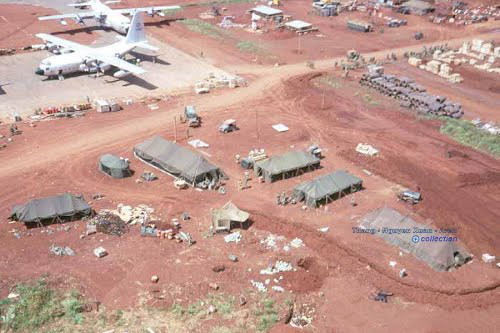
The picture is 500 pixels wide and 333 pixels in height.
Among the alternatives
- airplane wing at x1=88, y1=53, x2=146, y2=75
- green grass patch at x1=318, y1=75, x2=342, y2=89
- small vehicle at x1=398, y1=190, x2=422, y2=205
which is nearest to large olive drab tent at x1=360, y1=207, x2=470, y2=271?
small vehicle at x1=398, y1=190, x2=422, y2=205

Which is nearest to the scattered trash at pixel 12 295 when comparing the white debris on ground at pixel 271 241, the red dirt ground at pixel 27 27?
the white debris on ground at pixel 271 241

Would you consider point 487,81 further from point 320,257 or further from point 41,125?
point 41,125

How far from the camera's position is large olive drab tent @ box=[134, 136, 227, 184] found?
4191 cm

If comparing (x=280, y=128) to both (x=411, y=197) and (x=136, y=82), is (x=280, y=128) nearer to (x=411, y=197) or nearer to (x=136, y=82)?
(x=411, y=197)

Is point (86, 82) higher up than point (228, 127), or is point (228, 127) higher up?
point (86, 82)

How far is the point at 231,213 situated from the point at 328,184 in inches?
353

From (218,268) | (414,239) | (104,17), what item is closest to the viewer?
(218,268)

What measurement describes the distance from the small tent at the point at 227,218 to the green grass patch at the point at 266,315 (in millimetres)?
7613

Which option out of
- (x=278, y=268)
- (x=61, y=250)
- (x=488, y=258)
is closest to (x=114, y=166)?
(x=61, y=250)

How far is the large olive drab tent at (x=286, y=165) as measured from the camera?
140 feet

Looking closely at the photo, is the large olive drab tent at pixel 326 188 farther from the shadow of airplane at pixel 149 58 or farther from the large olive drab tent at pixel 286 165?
the shadow of airplane at pixel 149 58

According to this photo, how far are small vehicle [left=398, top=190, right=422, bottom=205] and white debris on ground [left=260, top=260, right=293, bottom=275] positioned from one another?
13042mm

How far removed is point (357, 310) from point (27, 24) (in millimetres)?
77614

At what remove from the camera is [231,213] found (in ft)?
121
